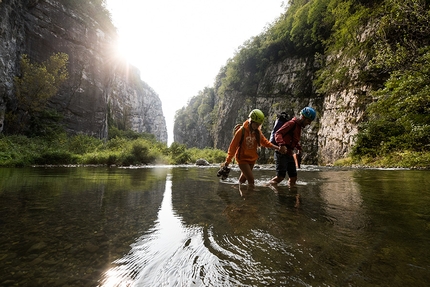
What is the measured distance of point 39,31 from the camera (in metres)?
23.8

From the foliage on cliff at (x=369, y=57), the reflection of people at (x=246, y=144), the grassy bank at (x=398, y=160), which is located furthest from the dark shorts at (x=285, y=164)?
the grassy bank at (x=398, y=160)

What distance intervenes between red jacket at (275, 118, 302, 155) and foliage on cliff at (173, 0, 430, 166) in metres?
6.20

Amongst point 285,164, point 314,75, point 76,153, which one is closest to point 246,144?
point 285,164

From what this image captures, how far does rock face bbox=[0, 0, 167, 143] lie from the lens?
62.1 feet

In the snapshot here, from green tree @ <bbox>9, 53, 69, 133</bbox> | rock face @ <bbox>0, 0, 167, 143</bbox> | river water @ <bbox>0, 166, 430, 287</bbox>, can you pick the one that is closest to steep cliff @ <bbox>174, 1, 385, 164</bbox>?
river water @ <bbox>0, 166, 430, 287</bbox>

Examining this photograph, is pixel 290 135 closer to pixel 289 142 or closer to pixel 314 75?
pixel 289 142

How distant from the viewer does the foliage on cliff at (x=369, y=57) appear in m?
9.23

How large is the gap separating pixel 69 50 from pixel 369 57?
101 ft

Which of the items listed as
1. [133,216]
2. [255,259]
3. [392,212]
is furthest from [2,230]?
[392,212]

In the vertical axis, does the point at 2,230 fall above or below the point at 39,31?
below

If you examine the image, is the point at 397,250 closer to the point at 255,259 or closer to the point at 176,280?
the point at 255,259

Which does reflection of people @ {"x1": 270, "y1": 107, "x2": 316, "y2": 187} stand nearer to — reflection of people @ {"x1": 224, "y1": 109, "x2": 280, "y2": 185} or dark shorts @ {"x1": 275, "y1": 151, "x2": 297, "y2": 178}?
dark shorts @ {"x1": 275, "y1": 151, "x2": 297, "y2": 178}

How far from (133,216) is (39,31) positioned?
3076cm

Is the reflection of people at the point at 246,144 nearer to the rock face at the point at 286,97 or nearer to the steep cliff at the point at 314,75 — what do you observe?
the steep cliff at the point at 314,75
